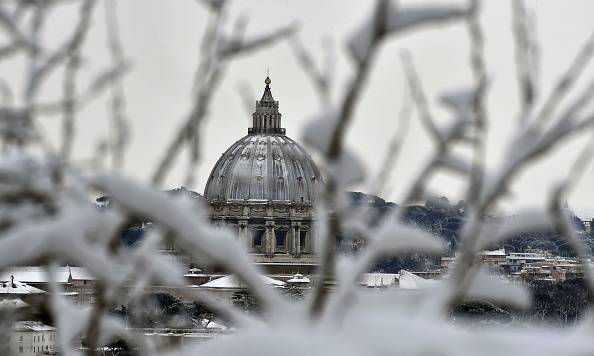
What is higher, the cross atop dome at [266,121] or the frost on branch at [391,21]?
the cross atop dome at [266,121]

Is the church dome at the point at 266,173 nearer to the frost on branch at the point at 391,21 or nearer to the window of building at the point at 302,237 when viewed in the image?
the window of building at the point at 302,237

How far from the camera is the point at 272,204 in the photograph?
199ft

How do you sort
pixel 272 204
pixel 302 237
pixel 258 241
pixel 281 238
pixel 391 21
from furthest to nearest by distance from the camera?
pixel 258 241 → pixel 302 237 → pixel 281 238 → pixel 272 204 → pixel 391 21

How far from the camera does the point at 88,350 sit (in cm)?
155

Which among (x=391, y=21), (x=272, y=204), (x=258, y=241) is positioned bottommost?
(x=391, y=21)

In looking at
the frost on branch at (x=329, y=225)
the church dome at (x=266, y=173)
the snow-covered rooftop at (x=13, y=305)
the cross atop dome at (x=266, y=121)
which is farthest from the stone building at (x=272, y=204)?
the frost on branch at (x=329, y=225)

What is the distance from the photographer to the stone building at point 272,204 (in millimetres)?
60094

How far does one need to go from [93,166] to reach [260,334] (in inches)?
22.6

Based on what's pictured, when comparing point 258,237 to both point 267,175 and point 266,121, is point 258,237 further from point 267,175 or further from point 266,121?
point 266,121

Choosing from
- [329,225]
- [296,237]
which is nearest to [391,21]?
[329,225]

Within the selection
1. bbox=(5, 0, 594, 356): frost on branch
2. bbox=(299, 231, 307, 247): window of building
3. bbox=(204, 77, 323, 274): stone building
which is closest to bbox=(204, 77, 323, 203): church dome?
bbox=(204, 77, 323, 274): stone building

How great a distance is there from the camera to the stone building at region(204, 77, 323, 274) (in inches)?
2366

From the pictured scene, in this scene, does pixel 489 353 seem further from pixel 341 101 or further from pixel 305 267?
pixel 305 267

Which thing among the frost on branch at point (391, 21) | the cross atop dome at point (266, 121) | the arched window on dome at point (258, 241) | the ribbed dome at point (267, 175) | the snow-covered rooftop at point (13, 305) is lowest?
the snow-covered rooftop at point (13, 305)
